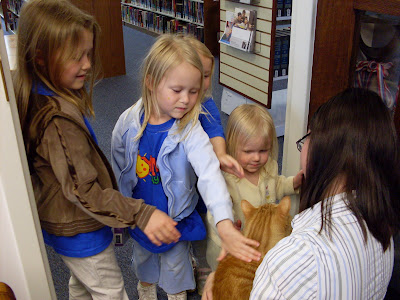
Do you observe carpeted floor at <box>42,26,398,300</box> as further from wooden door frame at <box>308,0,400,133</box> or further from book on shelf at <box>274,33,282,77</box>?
wooden door frame at <box>308,0,400,133</box>

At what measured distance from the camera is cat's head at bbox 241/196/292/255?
53.4 inches

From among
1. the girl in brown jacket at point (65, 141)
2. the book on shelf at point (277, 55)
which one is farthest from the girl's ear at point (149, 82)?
the book on shelf at point (277, 55)

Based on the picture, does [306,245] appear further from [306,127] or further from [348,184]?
[306,127]

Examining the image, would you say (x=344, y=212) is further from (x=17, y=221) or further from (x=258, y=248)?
(x=17, y=221)

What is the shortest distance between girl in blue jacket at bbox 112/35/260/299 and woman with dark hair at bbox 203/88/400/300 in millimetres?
265

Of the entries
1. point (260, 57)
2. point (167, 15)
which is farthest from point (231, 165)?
point (167, 15)

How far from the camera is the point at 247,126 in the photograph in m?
1.65

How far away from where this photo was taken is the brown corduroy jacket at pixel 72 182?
1.16 meters

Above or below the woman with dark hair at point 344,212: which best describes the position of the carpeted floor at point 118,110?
below

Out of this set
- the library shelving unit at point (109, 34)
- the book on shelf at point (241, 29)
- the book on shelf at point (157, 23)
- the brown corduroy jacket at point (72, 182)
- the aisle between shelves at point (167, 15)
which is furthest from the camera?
the book on shelf at point (157, 23)

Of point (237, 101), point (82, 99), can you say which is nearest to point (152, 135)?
point (82, 99)

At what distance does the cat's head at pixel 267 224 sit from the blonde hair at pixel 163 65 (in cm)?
39

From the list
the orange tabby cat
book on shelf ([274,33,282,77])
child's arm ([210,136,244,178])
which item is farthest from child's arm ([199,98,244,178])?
book on shelf ([274,33,282,77])

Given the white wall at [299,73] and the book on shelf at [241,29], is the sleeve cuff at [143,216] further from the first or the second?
the book on shelf at [241,29]
